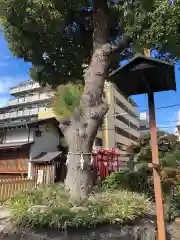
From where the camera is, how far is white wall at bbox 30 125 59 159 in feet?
48.6

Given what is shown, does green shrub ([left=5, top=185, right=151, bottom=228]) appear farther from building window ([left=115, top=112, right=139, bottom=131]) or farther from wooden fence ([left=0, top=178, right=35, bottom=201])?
building window ([left=115, top=112, right=139, bottom=131])

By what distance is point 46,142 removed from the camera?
15680 millimetres

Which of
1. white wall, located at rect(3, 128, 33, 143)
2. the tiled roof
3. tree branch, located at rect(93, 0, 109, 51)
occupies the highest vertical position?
tree branch, located at rect(93, 0, 109, 51)

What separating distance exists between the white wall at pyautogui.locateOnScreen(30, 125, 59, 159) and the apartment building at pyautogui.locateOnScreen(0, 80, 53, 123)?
13880 millimetres

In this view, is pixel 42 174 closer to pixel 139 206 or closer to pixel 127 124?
pixel 139 206

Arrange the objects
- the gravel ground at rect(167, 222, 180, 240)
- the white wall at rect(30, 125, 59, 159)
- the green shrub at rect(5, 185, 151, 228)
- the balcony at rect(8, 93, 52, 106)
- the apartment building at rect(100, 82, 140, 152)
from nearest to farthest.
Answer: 1. the green shrub at rect(5, 185, 151, 228)
2. the gravel ground at rect(167, 222, 180, 240)
3. the white wall at rect(30, 125, 59, 159)
4. the apartment building at rect(100, 82, 140, 152)
5. the balcony at rect(8, 93, 52, 106)

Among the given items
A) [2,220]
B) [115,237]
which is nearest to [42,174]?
[2,220]

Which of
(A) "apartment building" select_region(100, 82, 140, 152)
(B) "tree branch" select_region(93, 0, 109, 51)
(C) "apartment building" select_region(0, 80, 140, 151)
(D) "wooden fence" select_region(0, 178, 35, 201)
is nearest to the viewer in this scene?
(B) "tree branch" select_region(93, 0, 109, 51)

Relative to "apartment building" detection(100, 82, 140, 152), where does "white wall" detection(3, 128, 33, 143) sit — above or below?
below

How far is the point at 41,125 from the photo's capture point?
50.1ft

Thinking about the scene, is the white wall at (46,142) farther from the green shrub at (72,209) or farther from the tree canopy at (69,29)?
the green shrub at (72,209)

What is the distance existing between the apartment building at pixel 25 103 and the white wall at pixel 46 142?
13.9m

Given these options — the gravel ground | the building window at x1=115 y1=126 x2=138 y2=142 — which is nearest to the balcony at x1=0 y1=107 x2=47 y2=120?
the building window at x1=115 y1=126 x2=138 y2=142

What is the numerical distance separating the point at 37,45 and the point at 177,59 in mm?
5193
